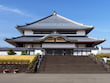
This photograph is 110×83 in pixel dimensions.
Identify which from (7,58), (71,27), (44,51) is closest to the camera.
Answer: (7,58)

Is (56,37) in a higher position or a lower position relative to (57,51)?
higher

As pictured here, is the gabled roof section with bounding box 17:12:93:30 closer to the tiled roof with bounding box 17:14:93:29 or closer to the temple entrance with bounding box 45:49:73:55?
the tiled roof with bounding box 17:14:93:29

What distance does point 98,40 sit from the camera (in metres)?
33.7

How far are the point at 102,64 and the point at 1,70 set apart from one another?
13.4 metres

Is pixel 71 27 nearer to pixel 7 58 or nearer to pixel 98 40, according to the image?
pixel 98 40

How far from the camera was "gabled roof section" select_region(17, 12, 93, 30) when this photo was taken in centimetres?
3806

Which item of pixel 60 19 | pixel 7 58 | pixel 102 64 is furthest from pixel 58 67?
pixel 60 19

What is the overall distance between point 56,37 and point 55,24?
6991 mm

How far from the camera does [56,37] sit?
3403 centimetres

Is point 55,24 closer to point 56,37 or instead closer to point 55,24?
point 55,24

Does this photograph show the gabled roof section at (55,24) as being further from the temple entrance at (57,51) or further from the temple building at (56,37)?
the temple entrance at (57,51)
